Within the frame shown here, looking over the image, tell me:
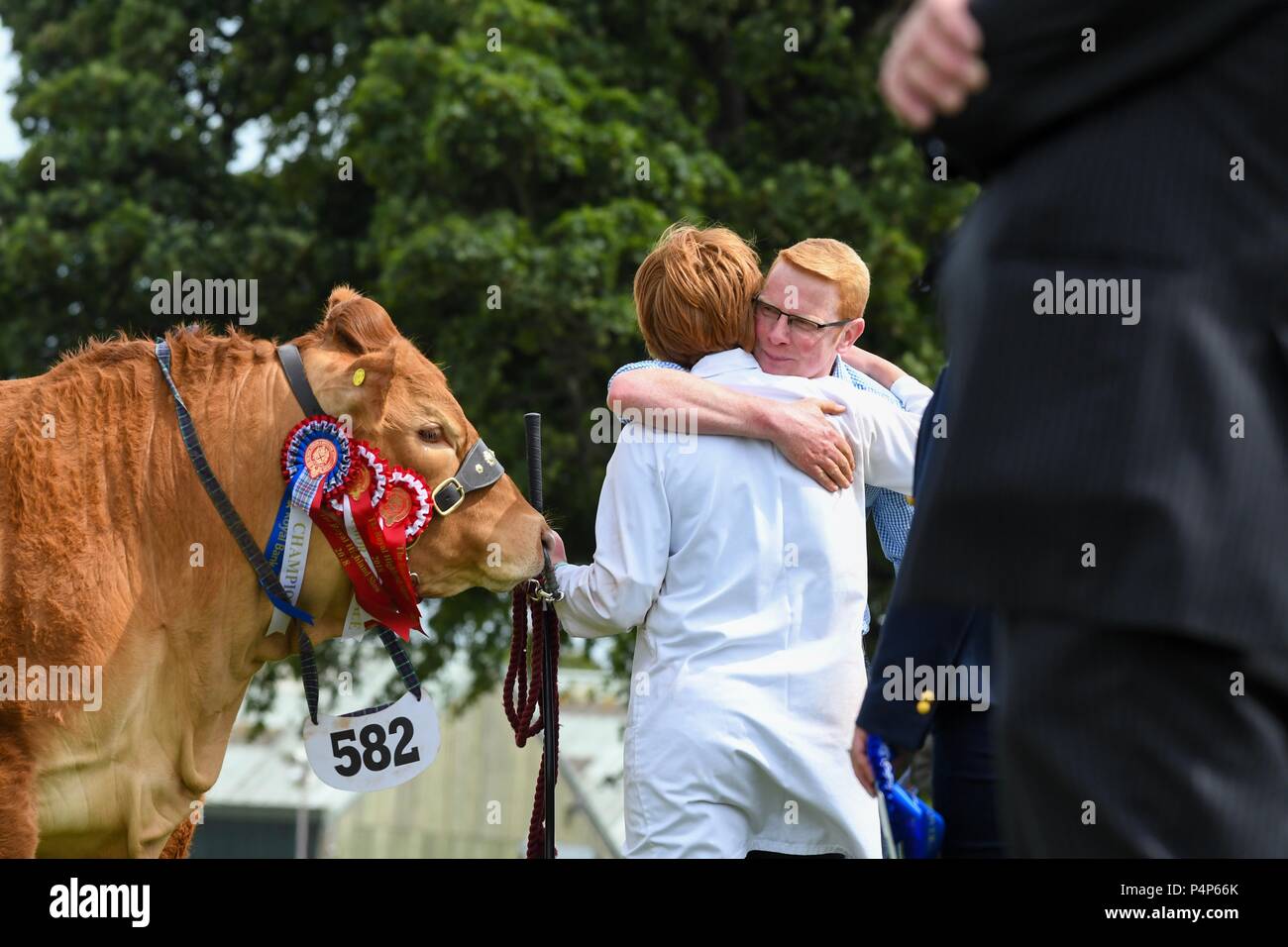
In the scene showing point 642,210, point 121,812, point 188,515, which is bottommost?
point 121,812

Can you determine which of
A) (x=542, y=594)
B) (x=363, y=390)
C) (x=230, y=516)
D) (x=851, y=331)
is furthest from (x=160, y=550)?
(x=851, y=331)

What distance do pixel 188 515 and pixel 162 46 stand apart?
12.5 meters

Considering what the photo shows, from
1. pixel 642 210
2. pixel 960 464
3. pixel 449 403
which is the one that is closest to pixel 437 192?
pixel 642 210

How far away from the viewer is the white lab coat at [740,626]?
3.81m

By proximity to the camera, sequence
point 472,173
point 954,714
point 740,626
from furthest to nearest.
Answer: point 472,173 → point 740,626 → point 954,714

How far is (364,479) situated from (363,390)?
0.25 metres

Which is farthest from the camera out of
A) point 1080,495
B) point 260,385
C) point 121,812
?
point 260,385

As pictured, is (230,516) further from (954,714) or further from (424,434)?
(954,714)

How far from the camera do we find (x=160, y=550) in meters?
4.10

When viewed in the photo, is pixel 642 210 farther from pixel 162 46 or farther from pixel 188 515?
pixel 188 515

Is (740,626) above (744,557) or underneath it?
underneath

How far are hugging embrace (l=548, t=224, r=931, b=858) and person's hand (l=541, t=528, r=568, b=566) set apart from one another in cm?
13

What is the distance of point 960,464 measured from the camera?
5.14 ft

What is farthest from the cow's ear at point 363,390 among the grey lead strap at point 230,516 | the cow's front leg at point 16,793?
the cow's front leg at point 16,793
